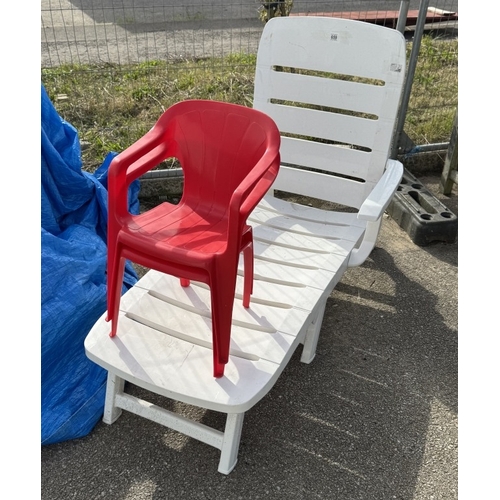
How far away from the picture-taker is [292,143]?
2791 millimetres

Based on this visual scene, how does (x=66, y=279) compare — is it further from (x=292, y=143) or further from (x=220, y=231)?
(x=292, y=143)

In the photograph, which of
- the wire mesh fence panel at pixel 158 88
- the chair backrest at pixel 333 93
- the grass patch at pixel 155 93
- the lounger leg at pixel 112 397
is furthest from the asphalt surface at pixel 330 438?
the grass patch at pixel 155 93

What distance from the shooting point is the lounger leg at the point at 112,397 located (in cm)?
207

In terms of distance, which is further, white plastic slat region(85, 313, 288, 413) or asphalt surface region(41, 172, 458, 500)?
asphalt surface region(41, 172, 458, 500)

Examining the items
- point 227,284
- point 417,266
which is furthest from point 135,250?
point 417,266

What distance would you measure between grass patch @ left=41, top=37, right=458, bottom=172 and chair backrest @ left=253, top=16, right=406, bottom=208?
56.6 inches

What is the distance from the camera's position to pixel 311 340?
7.88 ft

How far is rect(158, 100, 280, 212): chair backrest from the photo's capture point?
1983 millimetres

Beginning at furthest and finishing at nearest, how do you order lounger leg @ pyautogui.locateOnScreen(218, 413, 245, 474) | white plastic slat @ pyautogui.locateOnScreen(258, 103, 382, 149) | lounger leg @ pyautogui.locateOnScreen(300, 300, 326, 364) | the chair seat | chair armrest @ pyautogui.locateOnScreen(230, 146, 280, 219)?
white plastic slat @ pyautogui.locateOnScreen(258, 103, 382, 149), lounger leg @ pyautogui.locateOnScreen(300, 300, 326, 364), lounger leg @ pyautogui.locateOnScreen(218, 413, 245, 474), the chair seat, chair armrest @ pyautogui.locateOnScreen(230, 146, 280, 219)

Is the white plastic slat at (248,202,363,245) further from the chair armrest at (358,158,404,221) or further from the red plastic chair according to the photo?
the red plastic chair

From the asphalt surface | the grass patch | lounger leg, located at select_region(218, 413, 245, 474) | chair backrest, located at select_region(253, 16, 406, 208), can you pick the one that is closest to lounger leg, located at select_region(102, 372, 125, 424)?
the asphalt surface

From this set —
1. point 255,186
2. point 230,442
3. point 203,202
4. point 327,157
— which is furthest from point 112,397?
point 327,157

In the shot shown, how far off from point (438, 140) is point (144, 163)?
9.53 ft

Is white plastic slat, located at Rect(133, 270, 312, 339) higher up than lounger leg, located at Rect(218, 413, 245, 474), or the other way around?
white plastic slat, located at Rect(133, 270, 312, 339)
